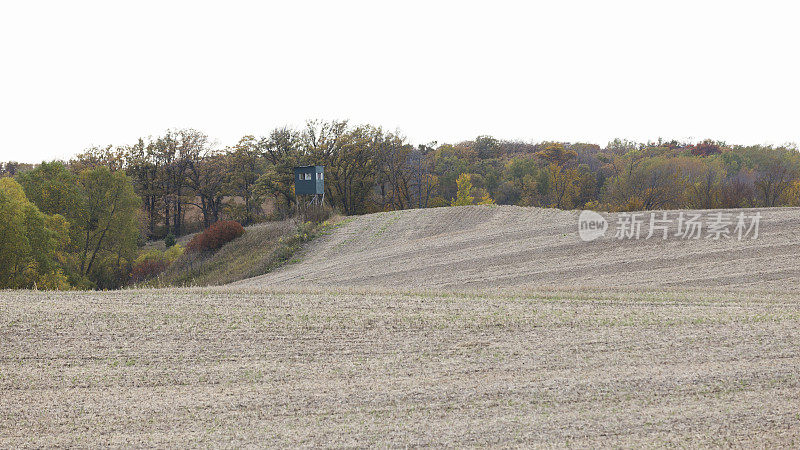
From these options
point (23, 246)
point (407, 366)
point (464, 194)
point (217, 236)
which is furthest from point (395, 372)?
point (464, 194)

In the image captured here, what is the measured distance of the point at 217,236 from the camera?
Result: 43062 mm

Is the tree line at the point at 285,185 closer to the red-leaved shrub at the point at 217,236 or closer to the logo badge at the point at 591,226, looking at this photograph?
the red-leaved shrub at the point at 217,236

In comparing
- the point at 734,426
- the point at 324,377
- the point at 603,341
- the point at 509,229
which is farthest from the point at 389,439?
the point at 509,229

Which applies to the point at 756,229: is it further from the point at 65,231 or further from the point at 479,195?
the point at 65,231

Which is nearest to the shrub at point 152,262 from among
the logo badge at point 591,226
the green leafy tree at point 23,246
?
the green leafy tree at point 23,246

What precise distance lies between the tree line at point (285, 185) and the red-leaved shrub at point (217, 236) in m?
4.71

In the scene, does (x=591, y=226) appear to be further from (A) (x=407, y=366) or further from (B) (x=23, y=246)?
(B) (x=23, y=246)

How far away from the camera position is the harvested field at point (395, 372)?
942 cm

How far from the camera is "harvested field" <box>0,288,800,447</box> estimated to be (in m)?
9.42

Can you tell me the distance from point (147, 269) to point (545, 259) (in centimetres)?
3373

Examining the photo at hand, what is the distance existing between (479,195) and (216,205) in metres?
27.6

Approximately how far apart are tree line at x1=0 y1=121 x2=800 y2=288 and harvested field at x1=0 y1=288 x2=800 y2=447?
80.6ft

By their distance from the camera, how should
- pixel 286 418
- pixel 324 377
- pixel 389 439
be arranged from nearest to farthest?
1. pixel 389 439
2. pixel 286 418
3. pixel 324 377

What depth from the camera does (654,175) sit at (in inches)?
2117
